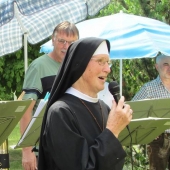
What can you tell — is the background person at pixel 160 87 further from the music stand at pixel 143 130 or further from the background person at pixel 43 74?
the background person at pixel 43 74

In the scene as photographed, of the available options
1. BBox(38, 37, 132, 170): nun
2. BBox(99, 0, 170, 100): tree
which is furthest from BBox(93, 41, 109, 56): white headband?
BBox(99, 0, 170, 100): tree

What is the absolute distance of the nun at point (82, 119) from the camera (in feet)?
10.4

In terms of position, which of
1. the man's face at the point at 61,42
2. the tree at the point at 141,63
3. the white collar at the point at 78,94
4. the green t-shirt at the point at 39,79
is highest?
the white collar at the point at 78,94

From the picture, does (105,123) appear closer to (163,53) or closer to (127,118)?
(127,118)

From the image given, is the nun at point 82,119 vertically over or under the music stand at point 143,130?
over

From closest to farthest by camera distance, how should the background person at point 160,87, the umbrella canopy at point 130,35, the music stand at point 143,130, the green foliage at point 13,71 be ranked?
1. the music stand at point 143,130
2. the umbrella canopy at point 130,35
3. the background person at point 160,87
4. the green foliage at point 13,71

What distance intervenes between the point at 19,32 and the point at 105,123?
404 cm

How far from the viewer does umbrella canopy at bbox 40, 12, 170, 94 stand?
6.49 meters

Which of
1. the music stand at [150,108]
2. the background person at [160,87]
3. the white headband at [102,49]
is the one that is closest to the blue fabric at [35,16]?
the background person at [160,87]

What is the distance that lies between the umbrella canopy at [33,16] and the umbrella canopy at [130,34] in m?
0.35

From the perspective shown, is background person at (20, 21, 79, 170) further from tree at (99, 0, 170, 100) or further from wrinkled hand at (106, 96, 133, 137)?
tree at (99, 0, 170, 100)

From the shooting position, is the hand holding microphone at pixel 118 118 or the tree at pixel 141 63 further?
the tree at pixel 141 63

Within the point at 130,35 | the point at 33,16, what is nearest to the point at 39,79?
the point at 130,35

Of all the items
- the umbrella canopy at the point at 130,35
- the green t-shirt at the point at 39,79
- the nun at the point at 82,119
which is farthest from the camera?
the umbrella canopy at the point at 130,35
